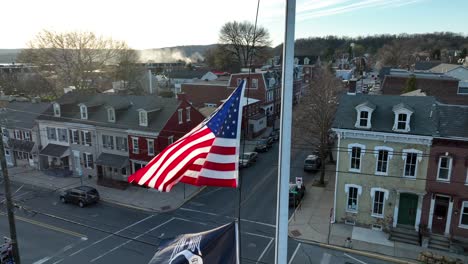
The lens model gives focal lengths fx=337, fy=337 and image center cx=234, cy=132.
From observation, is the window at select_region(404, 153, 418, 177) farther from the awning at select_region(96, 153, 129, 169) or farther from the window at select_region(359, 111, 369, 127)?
the awning at select_region(96, 153, 129, 169)

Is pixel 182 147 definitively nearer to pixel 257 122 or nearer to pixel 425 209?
pixel 425 209

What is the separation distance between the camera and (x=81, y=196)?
81.3ft

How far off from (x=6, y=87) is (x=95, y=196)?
167 ft

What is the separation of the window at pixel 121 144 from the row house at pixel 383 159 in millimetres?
18063

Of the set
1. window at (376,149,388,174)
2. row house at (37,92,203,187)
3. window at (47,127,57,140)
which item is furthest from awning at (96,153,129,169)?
window at (376,149,388,174)

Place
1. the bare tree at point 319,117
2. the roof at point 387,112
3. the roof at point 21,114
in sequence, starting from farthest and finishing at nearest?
1. the roof at point 21,114
2. the bare tree at point 319,117
3. the roof at point 387,112

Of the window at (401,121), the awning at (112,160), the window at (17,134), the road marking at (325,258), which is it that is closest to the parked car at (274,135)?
the awning at (112,160)

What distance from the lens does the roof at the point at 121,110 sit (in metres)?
28.9

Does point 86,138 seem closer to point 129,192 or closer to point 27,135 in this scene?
point 129,192

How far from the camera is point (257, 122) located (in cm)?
4275

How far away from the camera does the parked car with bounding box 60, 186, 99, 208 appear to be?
24750mm

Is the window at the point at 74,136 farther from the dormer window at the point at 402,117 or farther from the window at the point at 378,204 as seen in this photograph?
the dormer window at the point at 402,117

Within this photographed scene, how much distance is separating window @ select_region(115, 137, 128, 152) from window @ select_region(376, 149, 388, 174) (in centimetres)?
2032

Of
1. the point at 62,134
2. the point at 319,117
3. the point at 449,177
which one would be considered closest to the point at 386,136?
the point at 449,177
